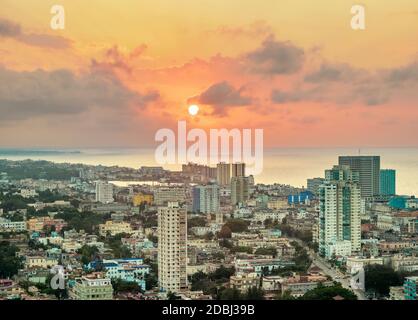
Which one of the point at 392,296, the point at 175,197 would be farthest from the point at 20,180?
the point at 392,296

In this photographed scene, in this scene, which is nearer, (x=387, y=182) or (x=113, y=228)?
(x=387, y=182)

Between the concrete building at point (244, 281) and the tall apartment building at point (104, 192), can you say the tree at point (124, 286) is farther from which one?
the tall apartment building at point (104, 192)

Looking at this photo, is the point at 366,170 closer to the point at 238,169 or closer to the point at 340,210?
the point at 340,210

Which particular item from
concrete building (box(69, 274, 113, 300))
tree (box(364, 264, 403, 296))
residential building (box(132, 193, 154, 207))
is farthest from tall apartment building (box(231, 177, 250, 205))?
concrete building (box(69, 274, 113, 300))

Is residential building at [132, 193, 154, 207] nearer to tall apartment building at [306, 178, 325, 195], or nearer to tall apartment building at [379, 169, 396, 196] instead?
tall apartment building at [306, 178, 325, 195]

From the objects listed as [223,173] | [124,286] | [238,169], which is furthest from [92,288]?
[223,173]

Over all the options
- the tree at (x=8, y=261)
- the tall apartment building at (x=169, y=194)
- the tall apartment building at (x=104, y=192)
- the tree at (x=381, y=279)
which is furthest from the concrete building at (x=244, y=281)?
the tall apartment building at (x=104, y=192)
